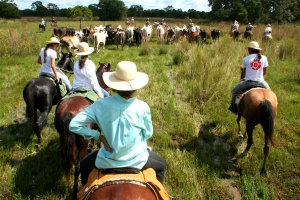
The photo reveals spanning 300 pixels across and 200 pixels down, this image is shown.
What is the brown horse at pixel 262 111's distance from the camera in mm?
3850

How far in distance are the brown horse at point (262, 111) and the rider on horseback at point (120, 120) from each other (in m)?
2.53

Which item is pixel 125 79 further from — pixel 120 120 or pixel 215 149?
pixel 215 149

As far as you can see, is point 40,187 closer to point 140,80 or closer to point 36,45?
point 140,80

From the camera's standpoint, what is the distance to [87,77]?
4.11 metres

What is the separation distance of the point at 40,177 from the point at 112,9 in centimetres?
6291

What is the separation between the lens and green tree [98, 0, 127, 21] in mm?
60781

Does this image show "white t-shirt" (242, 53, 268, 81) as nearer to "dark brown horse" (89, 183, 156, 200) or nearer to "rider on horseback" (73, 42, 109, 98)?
"rider on horseback" (73, 42, 109, 98)

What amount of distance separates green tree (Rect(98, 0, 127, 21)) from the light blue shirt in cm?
6229

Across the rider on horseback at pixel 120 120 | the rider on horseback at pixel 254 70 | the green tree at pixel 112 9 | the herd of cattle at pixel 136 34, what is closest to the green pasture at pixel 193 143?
the rider on horseback at pixel 254 70

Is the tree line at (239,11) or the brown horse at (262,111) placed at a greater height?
the tree line at (239,11)

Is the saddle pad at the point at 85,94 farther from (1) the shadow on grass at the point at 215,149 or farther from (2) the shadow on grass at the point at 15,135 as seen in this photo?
(1) the shadow on grass at the point at 215,149

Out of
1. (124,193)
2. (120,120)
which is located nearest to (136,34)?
(120,120)

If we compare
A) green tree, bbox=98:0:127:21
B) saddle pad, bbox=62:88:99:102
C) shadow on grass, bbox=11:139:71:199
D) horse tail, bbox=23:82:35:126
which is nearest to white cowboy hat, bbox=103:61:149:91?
saddle pad, bbox=62:88:99:102

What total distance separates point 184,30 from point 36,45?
36.3 feet
